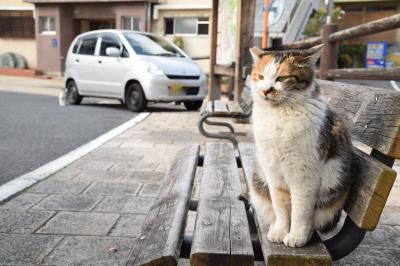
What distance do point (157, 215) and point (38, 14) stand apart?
23.1 m

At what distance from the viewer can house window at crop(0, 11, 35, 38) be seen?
23828 mm

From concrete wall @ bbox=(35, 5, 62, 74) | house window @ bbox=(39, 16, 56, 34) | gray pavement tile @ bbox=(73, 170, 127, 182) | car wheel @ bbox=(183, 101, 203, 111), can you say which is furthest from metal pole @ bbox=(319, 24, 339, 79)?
house window @ bbox=(39, 16, 56, 34)

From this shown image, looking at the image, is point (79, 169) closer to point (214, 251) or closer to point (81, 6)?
point (214, 251)

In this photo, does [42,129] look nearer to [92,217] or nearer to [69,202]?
[69,202]

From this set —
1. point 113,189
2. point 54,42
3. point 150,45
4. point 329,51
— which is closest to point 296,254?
point 113,189

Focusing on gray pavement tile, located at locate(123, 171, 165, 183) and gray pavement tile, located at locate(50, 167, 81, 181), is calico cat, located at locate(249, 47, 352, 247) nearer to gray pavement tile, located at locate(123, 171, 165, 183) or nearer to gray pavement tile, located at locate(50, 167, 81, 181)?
gray pavement tile, located at locate(123, 171, 165, 183)

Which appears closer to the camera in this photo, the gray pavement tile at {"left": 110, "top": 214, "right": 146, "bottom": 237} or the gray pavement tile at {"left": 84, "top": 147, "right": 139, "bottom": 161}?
the gray pavement tile at {"left": 110, "top": 214, "right": 146, "bottom": 237}

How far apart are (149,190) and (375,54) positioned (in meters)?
20.3

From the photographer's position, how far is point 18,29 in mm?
24000

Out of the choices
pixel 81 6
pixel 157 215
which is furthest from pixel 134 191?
pixel 81 6

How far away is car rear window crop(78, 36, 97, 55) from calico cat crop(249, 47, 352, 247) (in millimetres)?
9271

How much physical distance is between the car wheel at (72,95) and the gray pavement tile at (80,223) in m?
8.18

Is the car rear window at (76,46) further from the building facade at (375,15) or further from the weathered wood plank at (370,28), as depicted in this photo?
the building facade at (375,15)

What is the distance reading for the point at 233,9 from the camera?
6.79 meters
